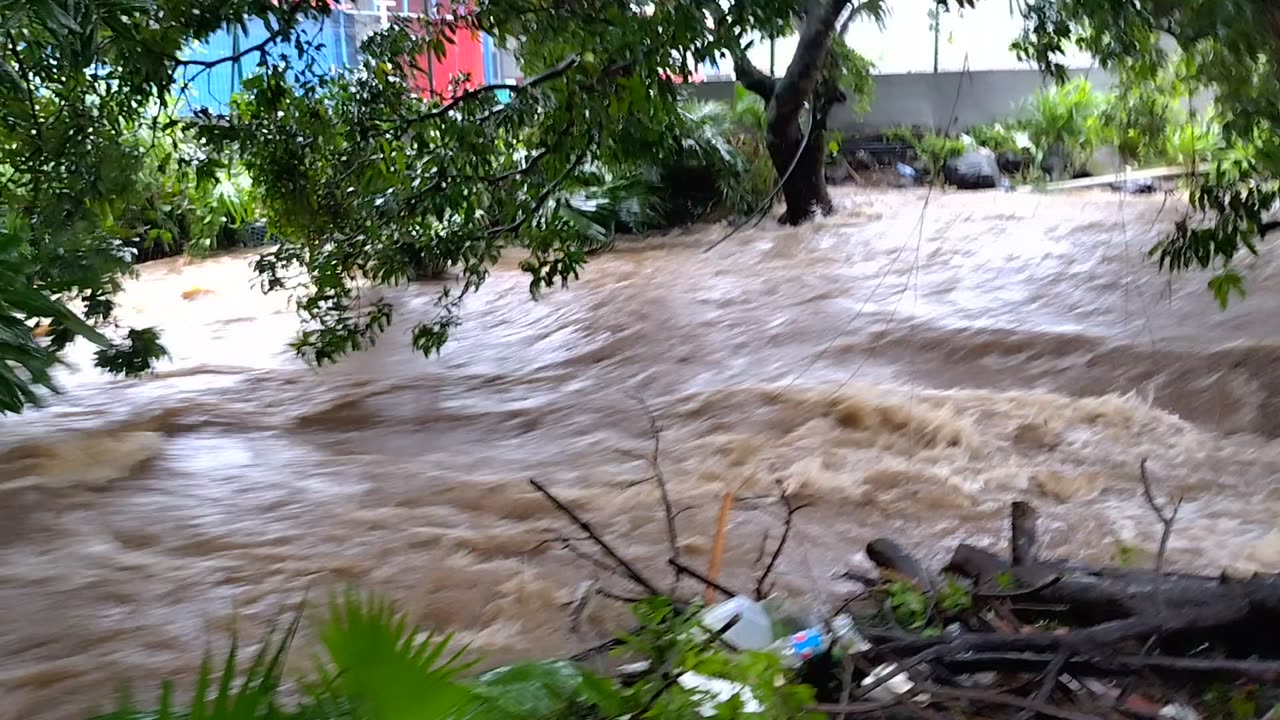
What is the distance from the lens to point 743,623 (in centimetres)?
240

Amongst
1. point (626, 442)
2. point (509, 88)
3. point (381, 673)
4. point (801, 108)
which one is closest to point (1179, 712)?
point (381, 673)

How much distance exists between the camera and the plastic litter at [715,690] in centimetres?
189

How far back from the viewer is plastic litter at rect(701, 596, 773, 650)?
7.70ft

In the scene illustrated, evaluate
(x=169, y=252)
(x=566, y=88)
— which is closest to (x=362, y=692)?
(x=566, y=88)

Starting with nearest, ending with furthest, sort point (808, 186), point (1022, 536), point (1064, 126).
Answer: point (1022, 536) → point (808, 186) → point (1064, 126)

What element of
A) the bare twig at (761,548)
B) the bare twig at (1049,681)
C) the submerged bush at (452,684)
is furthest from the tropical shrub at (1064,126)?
the submerged bush at (452,684)

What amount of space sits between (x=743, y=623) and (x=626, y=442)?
2.64m

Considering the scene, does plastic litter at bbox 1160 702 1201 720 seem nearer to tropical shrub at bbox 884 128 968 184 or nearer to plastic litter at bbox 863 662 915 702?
plastic litter at bbox 863 662 915 702

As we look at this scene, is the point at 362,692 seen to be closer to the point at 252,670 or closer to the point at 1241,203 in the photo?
the point at 252,670

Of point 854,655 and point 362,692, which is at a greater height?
point 362,692

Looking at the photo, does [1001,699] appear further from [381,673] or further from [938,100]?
[938,100]

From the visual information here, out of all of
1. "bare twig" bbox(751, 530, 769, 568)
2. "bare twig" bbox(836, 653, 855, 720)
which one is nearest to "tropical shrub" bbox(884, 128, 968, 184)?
"bare twig" bbox(751, 530, 769, 568)

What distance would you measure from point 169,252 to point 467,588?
10.1 m

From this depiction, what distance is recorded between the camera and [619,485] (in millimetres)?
4281
